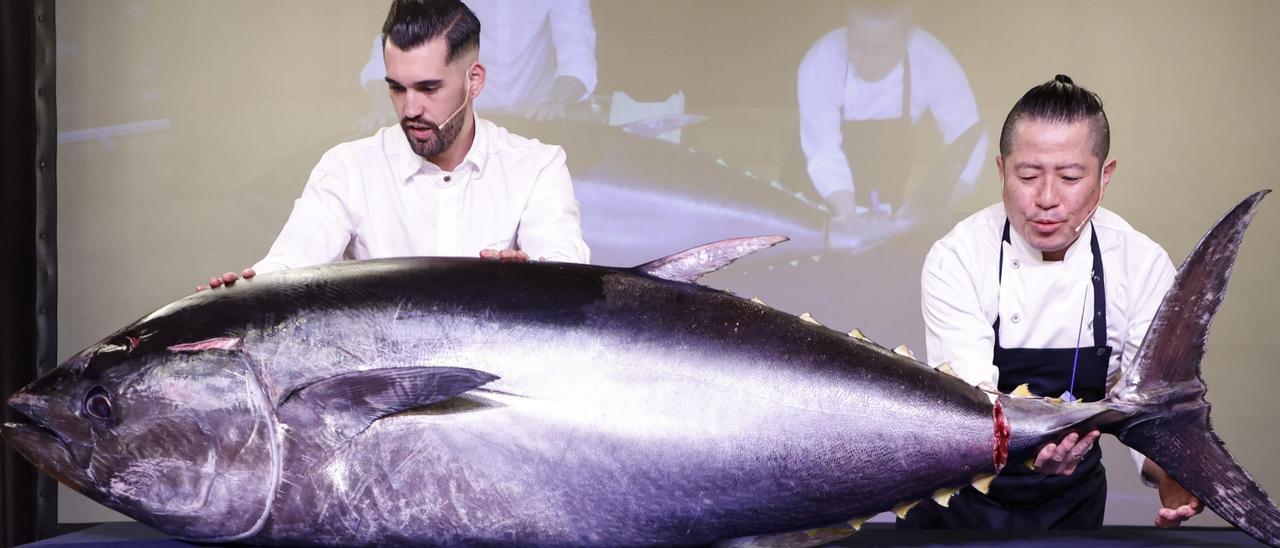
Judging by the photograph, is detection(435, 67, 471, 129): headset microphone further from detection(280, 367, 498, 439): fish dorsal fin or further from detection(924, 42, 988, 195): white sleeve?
detection(924, 42, 988, 195): white sleeve

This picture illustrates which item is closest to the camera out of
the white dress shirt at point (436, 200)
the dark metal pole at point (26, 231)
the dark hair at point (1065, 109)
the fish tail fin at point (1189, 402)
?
the fish tail fin at point (1189, 402)

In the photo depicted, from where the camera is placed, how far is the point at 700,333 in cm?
Result: 163

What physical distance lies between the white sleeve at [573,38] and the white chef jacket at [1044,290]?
277 centimetres

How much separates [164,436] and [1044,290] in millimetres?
1822

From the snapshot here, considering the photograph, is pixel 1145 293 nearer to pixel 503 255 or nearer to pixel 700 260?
pixel 700 260

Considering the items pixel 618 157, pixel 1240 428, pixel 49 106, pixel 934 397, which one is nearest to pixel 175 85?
pixel 49 106

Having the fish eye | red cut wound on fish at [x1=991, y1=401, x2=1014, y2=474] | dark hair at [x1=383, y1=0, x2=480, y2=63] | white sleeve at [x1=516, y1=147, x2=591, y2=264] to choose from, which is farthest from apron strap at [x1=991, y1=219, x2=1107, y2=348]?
the fish eye

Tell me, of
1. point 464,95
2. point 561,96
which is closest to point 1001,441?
point 464,95

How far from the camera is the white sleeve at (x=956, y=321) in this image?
7.62 feet

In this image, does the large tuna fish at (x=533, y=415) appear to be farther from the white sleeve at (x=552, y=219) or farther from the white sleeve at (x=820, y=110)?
the white sleeve at (x=820, y=110)

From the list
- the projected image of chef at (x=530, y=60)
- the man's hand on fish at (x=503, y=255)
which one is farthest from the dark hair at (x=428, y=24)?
the projected image of chef at (x=530, y=60)

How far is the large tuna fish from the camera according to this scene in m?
1.51

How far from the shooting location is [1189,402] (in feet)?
5.60

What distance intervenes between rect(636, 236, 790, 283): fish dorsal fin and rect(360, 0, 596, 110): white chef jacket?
10.9ft
